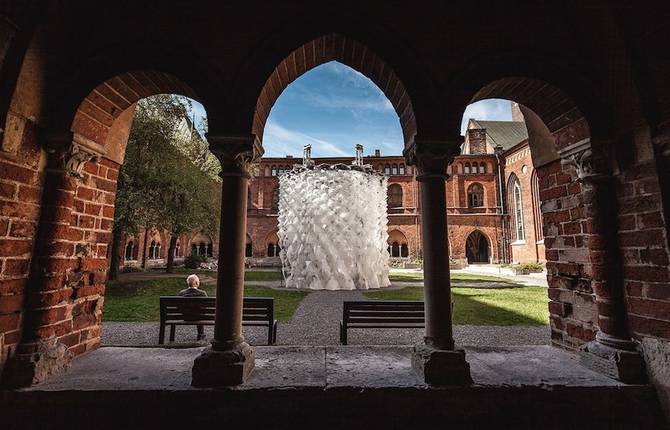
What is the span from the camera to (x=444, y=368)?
2695mm

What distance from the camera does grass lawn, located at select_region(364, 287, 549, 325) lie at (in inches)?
276

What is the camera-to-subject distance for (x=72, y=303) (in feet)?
10.3

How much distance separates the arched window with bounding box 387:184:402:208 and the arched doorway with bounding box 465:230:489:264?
7.57 m

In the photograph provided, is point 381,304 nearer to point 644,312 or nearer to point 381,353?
point 381,353

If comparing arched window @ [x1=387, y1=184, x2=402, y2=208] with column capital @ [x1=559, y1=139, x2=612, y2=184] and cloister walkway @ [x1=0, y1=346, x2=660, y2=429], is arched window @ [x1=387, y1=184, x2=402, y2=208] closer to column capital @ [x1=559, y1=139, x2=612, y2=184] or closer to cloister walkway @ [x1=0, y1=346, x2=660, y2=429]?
column capital @ [x1=559, y1=139, x2=612, y2=184]

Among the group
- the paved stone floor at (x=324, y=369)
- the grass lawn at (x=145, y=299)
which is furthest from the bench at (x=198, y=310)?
the grass lawn at (x=145, y=299)

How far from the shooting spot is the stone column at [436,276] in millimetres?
2705

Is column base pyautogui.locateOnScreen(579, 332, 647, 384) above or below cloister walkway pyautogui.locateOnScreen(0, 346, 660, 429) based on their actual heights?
above

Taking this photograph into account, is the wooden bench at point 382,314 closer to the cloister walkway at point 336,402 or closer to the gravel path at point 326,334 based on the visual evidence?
the gravel path at point 326,334

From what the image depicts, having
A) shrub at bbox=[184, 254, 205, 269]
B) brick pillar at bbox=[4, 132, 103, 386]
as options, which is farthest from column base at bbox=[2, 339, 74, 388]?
shrub at bbox=[184, 254, 205, 269]

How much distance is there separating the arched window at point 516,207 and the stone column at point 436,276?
25.3 metres

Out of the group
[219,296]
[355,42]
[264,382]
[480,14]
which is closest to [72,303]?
[219,296]

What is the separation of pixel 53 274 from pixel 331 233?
10.2 meters

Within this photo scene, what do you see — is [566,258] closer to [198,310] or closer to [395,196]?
[198,310]
